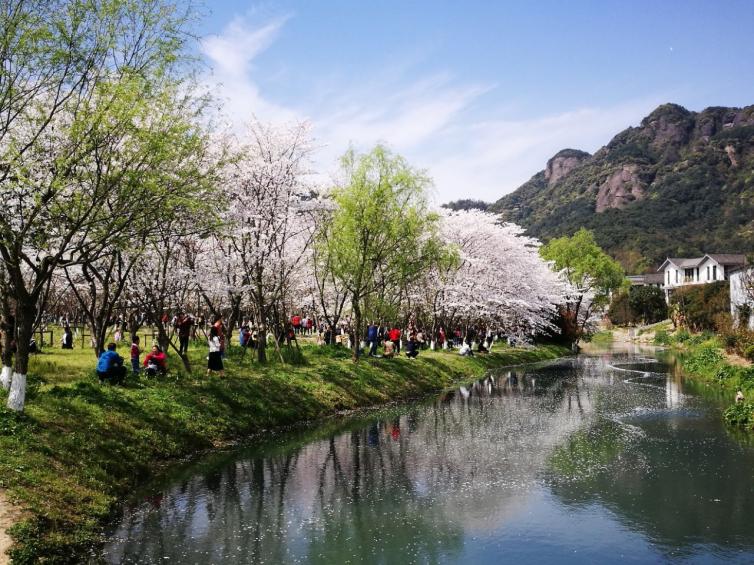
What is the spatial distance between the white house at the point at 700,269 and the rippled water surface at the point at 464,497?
66934mm

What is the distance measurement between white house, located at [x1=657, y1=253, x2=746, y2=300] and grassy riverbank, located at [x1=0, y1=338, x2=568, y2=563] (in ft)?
219

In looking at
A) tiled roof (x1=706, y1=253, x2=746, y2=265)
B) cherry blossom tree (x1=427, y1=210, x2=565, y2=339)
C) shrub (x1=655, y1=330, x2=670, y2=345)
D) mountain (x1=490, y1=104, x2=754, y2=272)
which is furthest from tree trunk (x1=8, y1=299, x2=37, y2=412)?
mountain (x1=490, y1=104, x2=754, y2=272)

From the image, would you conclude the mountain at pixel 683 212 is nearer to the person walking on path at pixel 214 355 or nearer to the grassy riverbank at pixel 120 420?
the grassy riverbank at pixel 120 420

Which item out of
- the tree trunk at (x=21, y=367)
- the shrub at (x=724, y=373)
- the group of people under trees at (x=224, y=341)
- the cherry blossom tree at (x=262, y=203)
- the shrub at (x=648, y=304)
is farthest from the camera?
the shrub at (x=648, y=304)

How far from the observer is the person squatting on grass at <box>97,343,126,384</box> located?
68.0 ft

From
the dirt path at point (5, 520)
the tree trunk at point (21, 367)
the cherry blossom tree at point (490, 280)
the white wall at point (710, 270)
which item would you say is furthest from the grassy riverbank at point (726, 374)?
the white wall at point (710, 270)

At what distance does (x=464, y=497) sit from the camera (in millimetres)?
15828

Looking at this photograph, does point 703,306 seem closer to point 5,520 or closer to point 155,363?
point 155,363

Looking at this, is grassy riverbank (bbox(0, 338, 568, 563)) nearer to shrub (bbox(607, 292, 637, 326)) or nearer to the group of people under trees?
the group of people under trees

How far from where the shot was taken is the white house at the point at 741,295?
45.6 meters

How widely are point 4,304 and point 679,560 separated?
1954cm

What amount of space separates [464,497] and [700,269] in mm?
94700

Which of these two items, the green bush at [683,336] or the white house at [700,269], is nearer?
the green bush at [683,336]

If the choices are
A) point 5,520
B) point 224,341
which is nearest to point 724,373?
point 224,341
